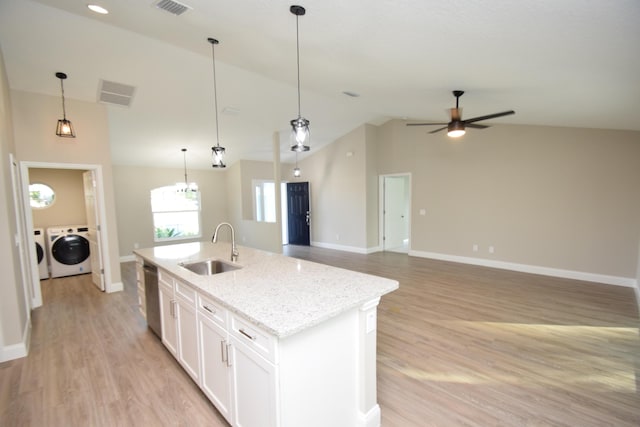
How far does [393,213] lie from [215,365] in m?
6.29

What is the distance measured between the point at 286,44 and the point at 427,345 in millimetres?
3178

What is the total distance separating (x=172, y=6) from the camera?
2215 mm

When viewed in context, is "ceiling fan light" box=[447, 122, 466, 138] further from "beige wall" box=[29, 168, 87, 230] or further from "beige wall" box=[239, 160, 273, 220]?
"beige wall" box=[29, 168, 87, 230]

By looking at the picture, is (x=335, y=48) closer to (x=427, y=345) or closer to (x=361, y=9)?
(x=361, y=9)

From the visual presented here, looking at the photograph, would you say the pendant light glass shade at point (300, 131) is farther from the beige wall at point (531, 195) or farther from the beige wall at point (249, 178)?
the beige wall at point (249, 178)

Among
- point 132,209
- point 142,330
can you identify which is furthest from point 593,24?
point 132,209

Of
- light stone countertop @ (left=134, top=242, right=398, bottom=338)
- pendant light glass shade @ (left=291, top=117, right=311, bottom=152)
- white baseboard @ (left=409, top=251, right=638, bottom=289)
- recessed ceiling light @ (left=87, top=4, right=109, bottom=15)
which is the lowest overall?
white baseboard @ (left=409, top=251, right=638, bottom=289)

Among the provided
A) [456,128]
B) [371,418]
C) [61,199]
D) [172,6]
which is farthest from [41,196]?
[456,128]

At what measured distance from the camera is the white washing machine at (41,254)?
4.82m

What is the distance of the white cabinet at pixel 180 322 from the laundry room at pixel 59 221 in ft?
12.9

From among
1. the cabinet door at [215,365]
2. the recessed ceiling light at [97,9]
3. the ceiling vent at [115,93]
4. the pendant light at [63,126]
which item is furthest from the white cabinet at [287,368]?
the ceiling vent at [115,93]

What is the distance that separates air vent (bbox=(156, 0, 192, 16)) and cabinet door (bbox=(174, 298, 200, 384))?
7.50 feet

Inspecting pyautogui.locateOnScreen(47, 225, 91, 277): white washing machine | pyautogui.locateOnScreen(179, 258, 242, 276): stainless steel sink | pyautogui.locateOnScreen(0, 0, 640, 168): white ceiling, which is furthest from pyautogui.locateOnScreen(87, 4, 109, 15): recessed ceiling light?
pyautogui.locateOnScreen(47, 225, 91, 277): white washing machine

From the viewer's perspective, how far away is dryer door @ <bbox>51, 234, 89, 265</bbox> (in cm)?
497
